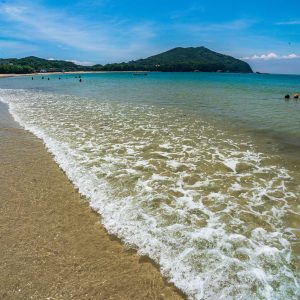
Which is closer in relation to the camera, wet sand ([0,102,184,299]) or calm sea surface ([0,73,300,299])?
wet sand ([0,102,184,299])

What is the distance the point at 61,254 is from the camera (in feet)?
19.7

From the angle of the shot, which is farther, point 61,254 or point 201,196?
point 201,196

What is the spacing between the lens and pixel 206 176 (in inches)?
412

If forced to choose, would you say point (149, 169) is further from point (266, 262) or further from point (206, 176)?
point (266, 262)

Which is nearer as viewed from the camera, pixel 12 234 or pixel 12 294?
pixel 12 294

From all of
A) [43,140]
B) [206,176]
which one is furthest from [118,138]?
[206,176]

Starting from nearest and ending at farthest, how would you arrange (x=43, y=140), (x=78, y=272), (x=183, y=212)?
(x=78, y=272) → (x=183, y=212) → (x=43, y=140)

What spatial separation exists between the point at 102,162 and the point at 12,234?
5.57 meters

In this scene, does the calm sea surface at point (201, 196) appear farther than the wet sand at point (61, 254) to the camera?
Yes

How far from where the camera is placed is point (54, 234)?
22.1ft

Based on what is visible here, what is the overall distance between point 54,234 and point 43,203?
182cm

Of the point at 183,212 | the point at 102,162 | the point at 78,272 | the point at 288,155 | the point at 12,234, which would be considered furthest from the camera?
the point at 288,155

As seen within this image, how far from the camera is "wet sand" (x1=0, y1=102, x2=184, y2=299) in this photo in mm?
5078

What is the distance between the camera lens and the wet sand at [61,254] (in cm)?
508
